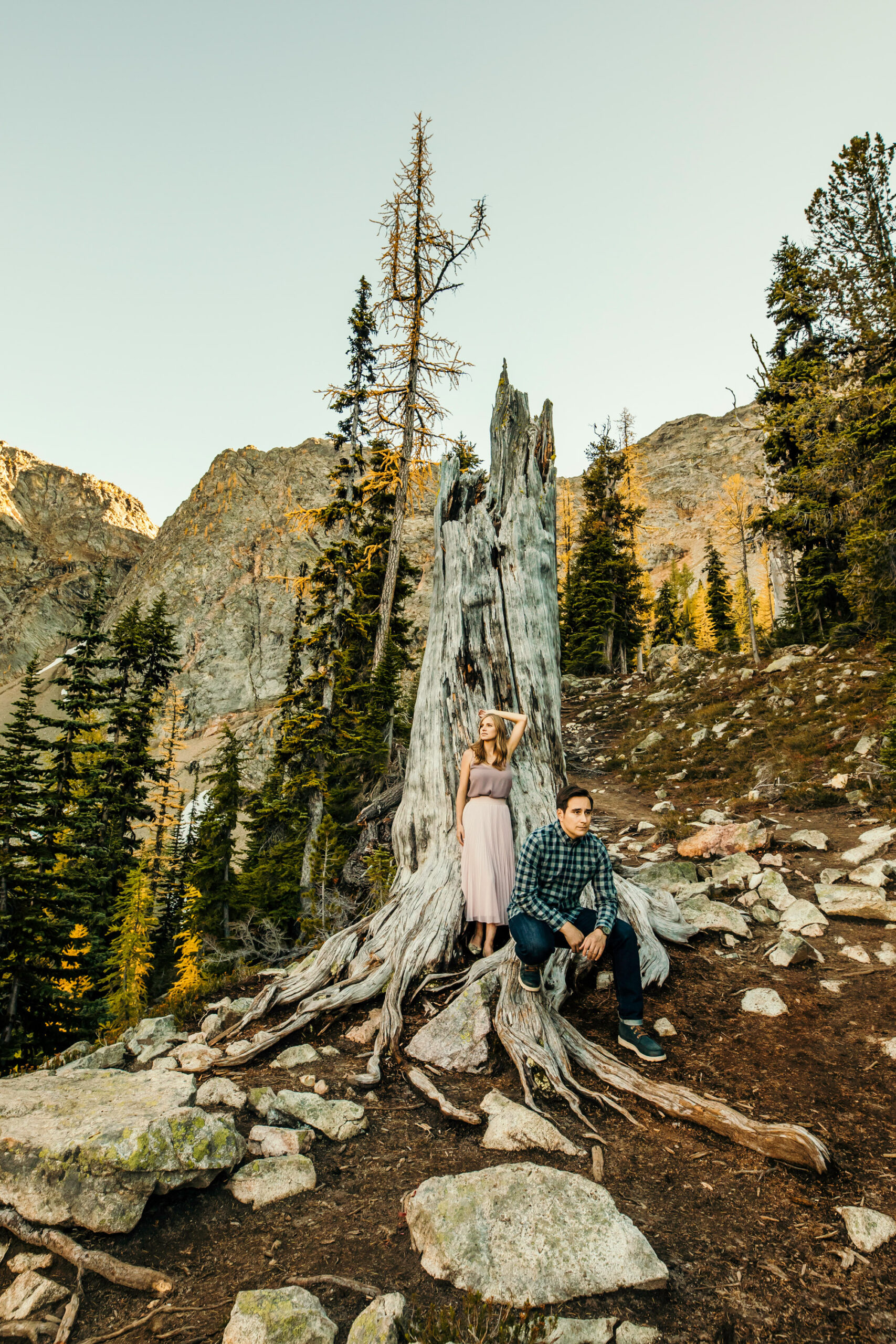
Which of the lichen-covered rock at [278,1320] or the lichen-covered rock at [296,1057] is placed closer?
the lichen-covered rock at [278,1320]

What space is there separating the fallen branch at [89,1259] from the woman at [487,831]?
3188 mm

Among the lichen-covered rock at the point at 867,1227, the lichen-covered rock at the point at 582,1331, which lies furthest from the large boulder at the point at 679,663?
the lichen-covered rock at the point at 582,1331

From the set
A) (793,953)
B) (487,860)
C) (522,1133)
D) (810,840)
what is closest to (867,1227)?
(522,1133)

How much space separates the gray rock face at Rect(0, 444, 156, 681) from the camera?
105062 millimetres

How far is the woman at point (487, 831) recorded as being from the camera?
17.1 ft

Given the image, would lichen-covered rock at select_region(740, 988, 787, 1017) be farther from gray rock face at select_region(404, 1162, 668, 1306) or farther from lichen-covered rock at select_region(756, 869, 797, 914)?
gray rock face at select_region(404, 1162, 668, 1306)

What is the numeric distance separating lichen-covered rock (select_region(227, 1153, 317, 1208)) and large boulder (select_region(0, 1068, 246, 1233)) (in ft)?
0.33

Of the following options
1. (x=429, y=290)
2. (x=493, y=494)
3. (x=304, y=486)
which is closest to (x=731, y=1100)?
(x=493, y=494)

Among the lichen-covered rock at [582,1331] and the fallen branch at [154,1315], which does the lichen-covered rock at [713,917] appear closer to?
the lichen-covered rock at [582,1331]

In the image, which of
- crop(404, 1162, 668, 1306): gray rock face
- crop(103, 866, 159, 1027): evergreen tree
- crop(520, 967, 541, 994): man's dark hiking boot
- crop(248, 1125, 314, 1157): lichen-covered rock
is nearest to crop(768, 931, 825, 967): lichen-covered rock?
crop(520, 967, 541, 994): man's dark hiking boot

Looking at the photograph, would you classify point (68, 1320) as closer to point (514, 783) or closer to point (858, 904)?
point (514, 783)

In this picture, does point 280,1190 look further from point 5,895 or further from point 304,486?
point 304,486

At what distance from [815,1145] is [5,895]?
14274 mm

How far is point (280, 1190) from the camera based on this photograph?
2.94 meters
